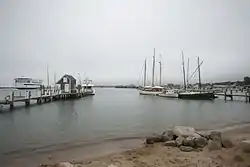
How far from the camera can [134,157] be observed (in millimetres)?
4832

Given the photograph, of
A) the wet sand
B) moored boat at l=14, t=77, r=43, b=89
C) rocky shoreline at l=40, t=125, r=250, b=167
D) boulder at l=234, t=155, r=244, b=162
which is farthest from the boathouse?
boulder at l=234, t=155, r=244, b=162

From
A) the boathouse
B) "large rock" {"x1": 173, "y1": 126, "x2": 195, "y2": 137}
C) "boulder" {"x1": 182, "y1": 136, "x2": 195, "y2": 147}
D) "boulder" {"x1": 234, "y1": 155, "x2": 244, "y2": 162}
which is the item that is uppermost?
the boathouse

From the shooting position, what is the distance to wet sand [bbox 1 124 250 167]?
3973 millimetres

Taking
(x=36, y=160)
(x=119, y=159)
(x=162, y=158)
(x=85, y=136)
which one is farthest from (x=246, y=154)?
(x=85, y=136)

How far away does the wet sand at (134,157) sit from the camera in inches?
156

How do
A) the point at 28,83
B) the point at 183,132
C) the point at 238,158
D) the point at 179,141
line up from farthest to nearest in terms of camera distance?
the point at 28,83 → the point at 183,132 → the point at 179,141 → the point at 238,158

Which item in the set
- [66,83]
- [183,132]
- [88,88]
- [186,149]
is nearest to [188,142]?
[186,149]

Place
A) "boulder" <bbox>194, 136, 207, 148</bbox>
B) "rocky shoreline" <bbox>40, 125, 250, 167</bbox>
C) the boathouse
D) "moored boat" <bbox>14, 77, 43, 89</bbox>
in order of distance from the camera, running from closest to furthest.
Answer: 1. "rocky shoreline" <bbox>40, 125, 250, 167</bbox>
2. "boulder" <bbox>194, 136, 207, 148</bbox>
3. the boathouse
4. "moored boat" <bbox>14, 77, 43, 89</bbox>

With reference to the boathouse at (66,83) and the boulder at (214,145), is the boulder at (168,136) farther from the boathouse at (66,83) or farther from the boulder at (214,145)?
the boathouse at (66,83)

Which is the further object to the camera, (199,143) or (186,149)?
(199,143)

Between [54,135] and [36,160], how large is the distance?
2.97 metres

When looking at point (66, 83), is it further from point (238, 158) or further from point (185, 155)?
point (238, 158)

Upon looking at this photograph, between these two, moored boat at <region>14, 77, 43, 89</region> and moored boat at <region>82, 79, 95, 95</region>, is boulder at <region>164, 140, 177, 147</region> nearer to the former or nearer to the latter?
moored boat at <region>82, 79, 95, 95</region>

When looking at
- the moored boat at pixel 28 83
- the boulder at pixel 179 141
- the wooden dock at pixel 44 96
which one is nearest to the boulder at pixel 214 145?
the boulder at pixel 179 141
